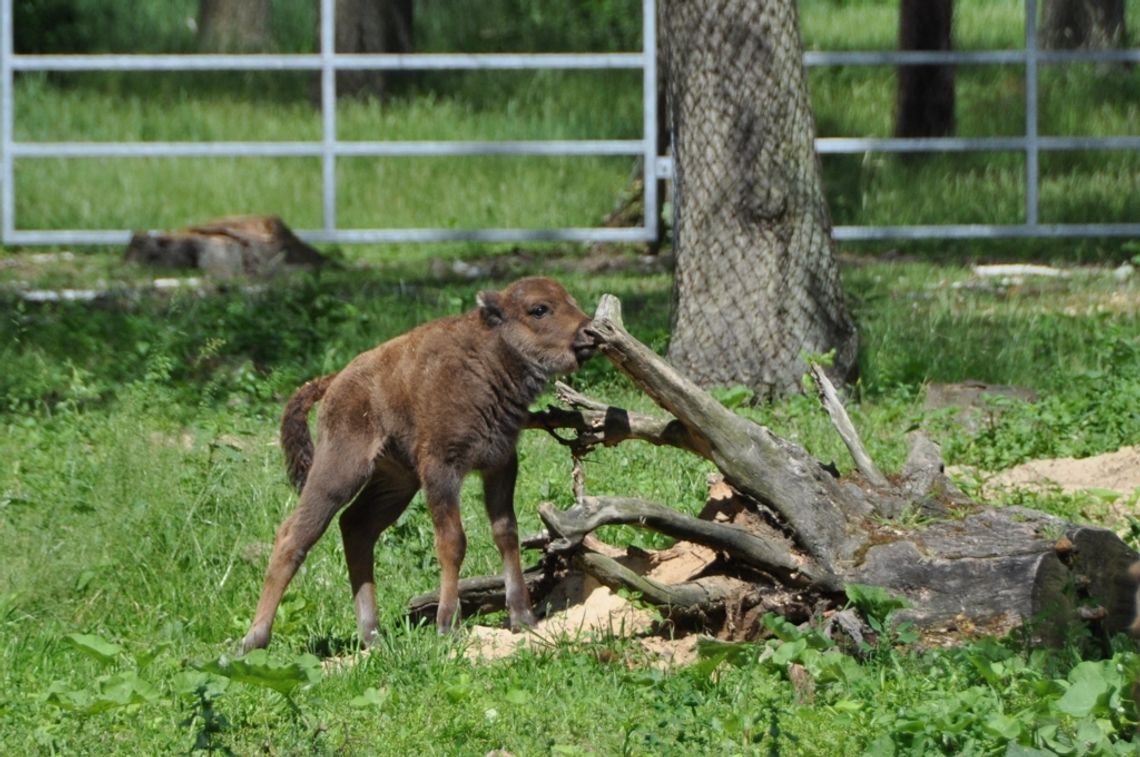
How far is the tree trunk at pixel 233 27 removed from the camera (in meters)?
22.4

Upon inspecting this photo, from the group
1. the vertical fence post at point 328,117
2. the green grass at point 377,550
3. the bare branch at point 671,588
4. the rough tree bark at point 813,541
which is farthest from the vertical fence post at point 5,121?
the bare branch at point 671,588

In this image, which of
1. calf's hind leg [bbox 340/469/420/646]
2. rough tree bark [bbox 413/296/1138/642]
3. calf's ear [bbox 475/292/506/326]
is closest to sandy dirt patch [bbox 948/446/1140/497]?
rough tree bark [bbox 413/296/1138/642]

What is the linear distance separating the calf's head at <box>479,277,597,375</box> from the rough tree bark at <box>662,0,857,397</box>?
141 inches

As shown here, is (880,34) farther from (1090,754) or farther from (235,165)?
(1090,754)

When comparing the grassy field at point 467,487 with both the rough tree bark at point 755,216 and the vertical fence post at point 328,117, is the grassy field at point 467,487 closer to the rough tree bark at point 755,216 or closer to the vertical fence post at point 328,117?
the rough tree bark at point 755,216

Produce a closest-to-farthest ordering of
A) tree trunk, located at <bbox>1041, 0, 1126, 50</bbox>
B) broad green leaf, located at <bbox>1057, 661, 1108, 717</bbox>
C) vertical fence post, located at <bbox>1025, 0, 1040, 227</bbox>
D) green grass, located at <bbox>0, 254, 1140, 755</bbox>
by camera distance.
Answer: broad green leaf, located at <bbox>1057, 661, 1108, 717</bbox> < green grass, located at <bbox>0, 254, 1140, 755</bbox> < vertical fence post, located at <bbox>1025, 0, 1040, 227</bbox> < tree trunk, located at <bbox>1041, 0, 1126, 50</bbox>

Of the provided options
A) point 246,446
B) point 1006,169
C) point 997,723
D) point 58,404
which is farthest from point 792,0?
point 1006,169

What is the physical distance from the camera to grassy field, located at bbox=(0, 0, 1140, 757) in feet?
17.4

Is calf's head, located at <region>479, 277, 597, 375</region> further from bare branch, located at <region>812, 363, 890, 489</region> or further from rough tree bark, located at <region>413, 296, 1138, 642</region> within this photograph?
bare branch, located at <region>812, 363, 890, 489</region>

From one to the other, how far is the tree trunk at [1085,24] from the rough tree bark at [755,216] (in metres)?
11.2

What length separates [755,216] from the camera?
10008 millimetres

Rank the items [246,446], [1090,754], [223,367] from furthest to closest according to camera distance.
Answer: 1. [223,367]
2. [246,446]
3. [1090,754]

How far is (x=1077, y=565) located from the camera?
603 cm

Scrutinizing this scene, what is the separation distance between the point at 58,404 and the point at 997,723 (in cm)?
664
